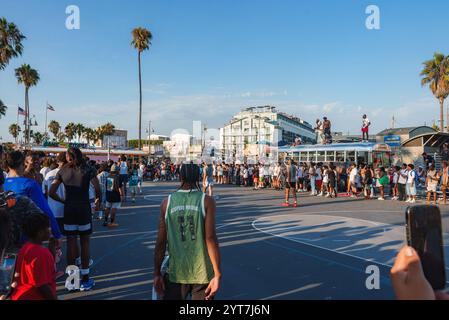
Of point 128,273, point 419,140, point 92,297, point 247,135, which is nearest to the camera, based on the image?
point 92,297

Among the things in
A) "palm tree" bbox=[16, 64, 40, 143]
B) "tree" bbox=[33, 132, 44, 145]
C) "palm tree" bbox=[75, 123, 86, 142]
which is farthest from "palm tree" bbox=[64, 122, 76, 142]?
"palm tree" bbox=[16, 64, 40, 143]

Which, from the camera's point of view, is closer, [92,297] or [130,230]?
[92,297]

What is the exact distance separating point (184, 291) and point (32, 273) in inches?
48.5

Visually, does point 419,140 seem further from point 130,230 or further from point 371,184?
point 130,230

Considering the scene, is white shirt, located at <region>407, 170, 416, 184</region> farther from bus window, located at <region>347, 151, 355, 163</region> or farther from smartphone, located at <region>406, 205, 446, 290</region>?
smartphone, located at <region>406, 205, 446, 290</region>

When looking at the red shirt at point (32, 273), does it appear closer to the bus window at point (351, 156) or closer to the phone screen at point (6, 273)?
the phone screen at point (6, 273)

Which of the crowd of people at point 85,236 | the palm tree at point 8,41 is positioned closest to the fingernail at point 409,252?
the crowd of people at point 85,236

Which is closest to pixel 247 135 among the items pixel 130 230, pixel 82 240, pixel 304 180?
pixel 304 180

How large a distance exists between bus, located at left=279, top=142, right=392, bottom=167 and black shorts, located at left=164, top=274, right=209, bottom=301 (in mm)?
19159

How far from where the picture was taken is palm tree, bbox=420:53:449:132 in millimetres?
32406

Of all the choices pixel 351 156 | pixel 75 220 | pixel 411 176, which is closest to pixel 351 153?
pixel 351 156

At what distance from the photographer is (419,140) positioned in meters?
20.6
